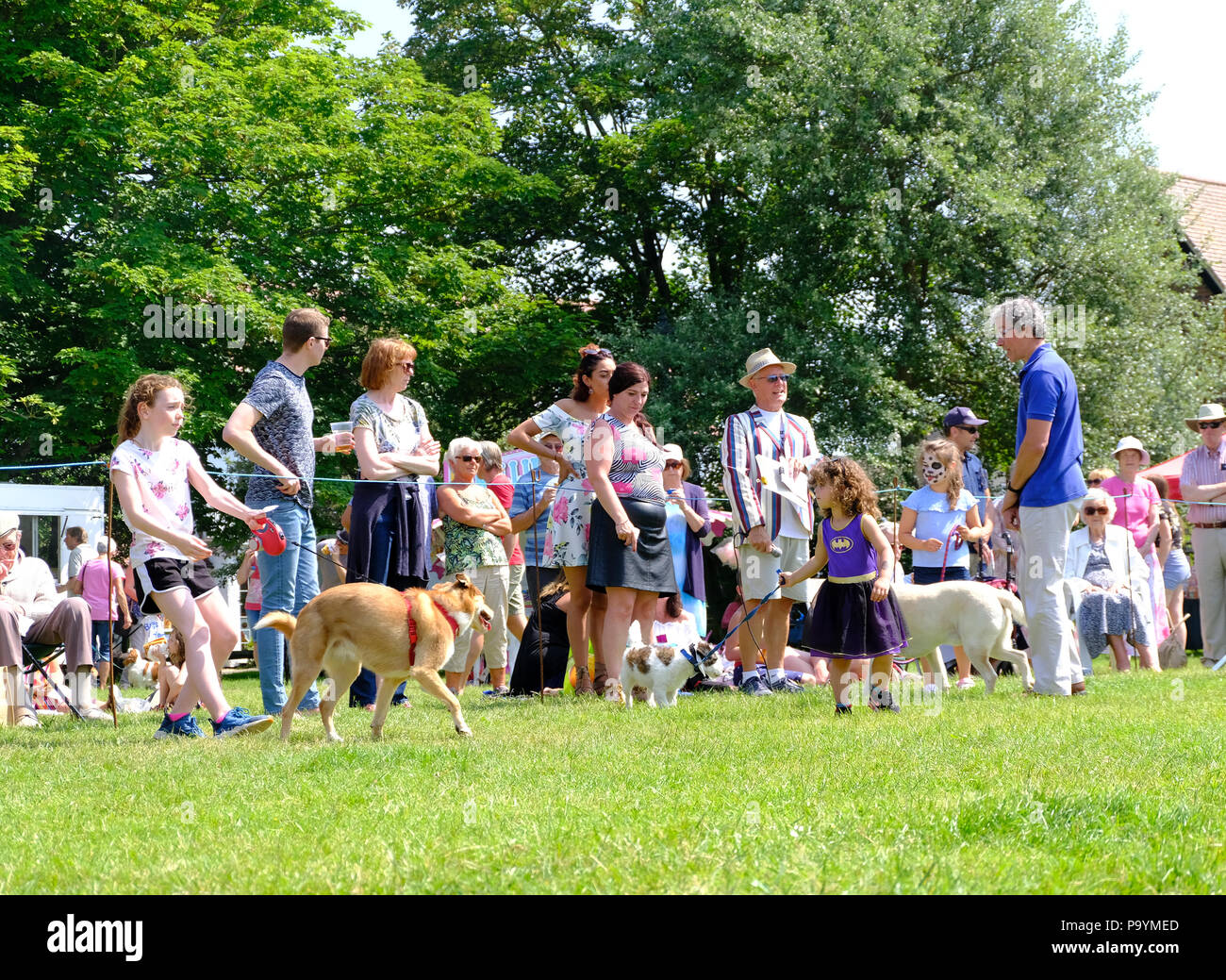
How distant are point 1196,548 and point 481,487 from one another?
6434 millimetres

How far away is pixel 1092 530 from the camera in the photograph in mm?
11609

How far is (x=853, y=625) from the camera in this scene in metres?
7.10

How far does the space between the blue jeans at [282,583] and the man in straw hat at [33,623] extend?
7.25ft

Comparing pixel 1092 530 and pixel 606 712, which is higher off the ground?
pixel 1092 530

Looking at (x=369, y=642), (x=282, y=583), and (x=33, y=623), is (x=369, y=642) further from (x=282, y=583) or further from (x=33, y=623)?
(x=33, y=623)

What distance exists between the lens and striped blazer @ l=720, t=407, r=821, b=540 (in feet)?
28.0

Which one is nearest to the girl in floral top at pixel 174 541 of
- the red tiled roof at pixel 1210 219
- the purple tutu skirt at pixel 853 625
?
the purple tutu skirt at pixel 853 625

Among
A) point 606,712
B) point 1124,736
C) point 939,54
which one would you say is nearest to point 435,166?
point 939,54

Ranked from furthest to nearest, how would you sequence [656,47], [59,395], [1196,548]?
1. [656,47]
2. [59,395]
3. [1196,548]

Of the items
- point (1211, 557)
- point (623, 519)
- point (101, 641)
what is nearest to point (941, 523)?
point (623, 519)

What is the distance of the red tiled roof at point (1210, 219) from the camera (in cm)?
3347

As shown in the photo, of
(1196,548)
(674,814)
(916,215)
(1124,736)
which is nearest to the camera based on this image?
(674,814)

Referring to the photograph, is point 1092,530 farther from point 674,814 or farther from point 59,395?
point 59,395

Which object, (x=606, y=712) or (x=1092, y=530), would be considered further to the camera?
(x=1092, y=530)
